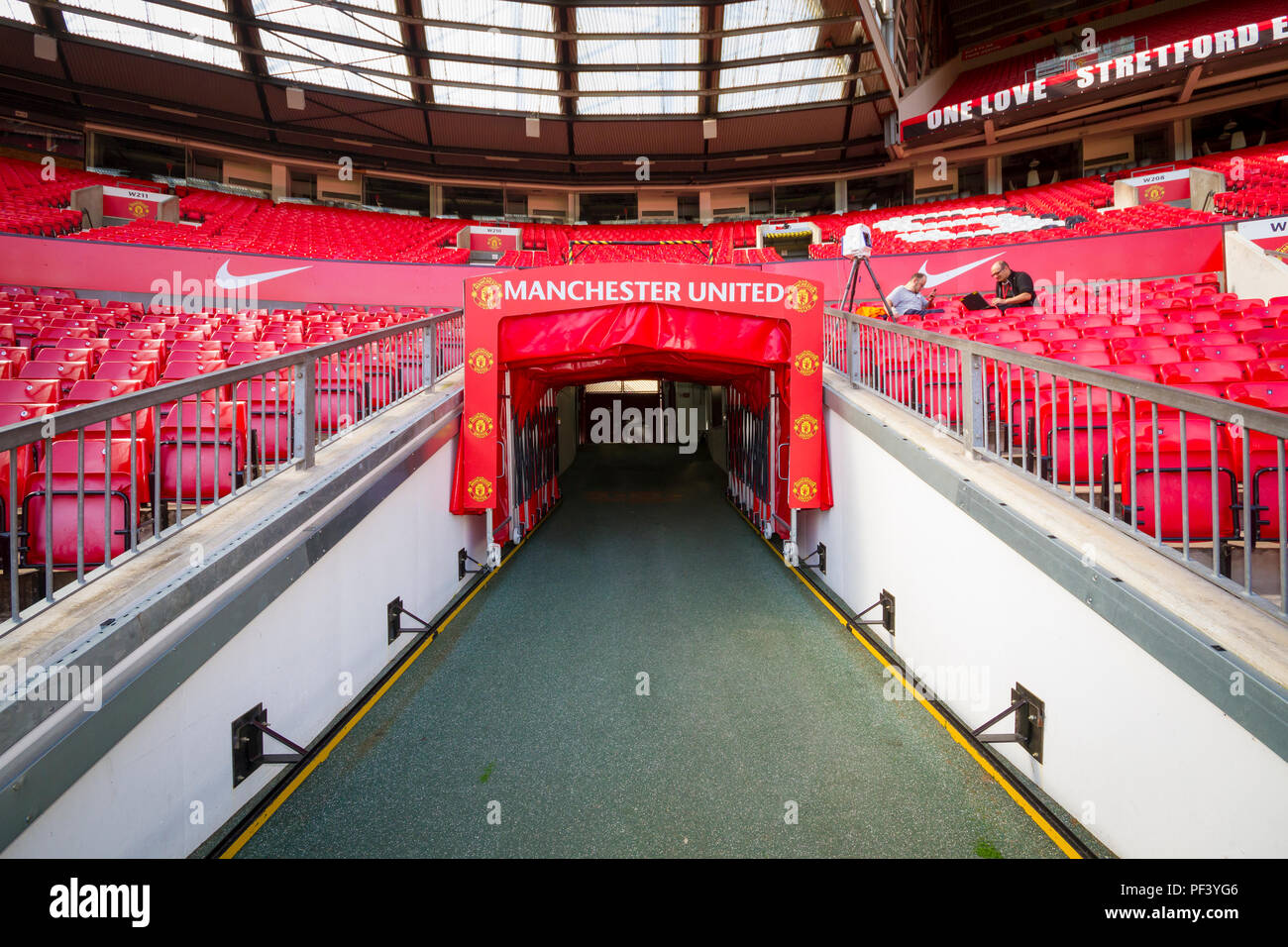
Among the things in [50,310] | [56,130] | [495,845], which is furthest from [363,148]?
[495,845]

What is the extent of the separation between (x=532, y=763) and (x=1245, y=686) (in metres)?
3.10

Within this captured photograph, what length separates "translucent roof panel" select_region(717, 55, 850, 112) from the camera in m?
22.2

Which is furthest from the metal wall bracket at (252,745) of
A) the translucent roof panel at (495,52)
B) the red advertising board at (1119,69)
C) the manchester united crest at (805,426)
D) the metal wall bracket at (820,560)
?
the red advertising board at (1119,69)

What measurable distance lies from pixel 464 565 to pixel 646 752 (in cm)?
361

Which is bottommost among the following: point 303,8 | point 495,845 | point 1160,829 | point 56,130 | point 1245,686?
point 495,845

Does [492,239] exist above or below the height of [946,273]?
above

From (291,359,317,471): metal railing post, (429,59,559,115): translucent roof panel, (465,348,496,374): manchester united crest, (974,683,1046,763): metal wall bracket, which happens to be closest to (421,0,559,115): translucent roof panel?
(429,59,559,115): translucent roof panel

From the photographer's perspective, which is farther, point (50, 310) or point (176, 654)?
Answer: point (50, 310)

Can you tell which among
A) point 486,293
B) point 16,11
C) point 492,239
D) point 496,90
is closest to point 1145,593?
point 486,293

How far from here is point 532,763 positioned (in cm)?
352

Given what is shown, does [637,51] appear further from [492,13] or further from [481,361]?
[481,361]

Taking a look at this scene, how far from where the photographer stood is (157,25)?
63.0ft

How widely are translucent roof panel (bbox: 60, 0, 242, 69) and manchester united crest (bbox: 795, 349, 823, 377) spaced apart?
22401 mm

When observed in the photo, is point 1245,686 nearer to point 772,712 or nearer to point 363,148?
point 772,712
